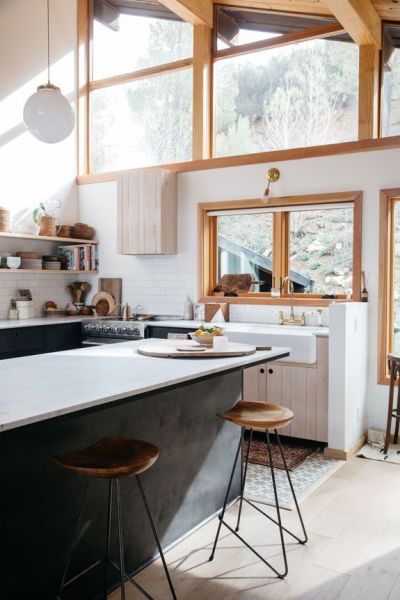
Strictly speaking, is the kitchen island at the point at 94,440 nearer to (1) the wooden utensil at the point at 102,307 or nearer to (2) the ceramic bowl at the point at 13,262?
(2) the ceramic bowl at the point at 13,262

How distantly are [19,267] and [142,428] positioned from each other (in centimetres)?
378

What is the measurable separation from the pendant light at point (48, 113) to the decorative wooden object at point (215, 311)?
2.52m

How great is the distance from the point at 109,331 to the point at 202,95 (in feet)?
8.81

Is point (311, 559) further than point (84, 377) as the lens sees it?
Yes

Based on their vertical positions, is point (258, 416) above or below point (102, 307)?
below

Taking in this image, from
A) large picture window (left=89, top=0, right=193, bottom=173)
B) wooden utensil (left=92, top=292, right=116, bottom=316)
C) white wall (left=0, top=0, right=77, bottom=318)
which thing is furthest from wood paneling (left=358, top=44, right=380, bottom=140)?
white wall (left=0, top=0, right=77, bottom=318)

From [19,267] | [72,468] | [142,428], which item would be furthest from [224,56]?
[72,468]

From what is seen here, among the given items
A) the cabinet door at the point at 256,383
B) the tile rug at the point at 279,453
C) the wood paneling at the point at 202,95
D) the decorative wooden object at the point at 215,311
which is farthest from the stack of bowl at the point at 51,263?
the tile rug at the point at 279,453

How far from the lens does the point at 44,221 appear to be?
6211 mm

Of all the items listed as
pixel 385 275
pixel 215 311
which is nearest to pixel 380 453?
pixel 385 275

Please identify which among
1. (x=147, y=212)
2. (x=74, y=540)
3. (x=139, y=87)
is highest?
(x=139, y=87)

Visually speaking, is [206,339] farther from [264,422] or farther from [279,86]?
[279,86]

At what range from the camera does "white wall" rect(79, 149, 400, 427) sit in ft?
16.4

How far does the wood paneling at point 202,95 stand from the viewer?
238 inches
